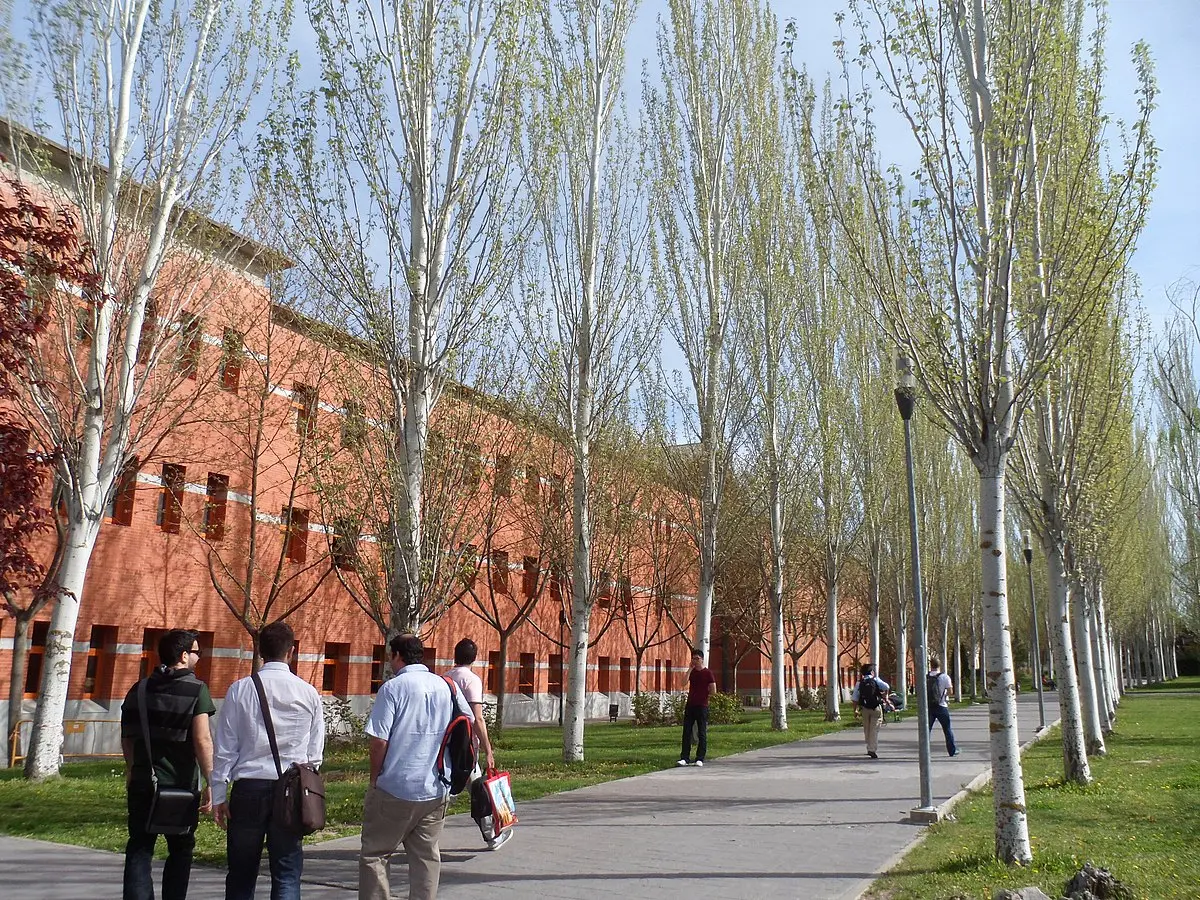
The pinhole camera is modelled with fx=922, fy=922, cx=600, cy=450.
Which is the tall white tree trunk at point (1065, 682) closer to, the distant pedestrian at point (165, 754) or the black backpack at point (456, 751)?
the black backpack at point (456, 751)

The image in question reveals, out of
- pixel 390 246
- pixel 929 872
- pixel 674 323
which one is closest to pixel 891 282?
pixel 929 872

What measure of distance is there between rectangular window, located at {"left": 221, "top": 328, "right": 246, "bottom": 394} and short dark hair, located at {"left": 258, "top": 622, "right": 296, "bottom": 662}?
49.9 feet

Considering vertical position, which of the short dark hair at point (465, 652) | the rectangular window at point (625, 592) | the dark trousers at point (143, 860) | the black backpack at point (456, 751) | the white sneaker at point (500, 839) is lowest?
the white sneaker at point (500, 839)

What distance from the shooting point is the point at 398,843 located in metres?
5.22

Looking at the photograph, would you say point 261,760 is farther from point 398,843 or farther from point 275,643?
point 398,843

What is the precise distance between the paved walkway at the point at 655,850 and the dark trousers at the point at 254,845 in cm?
197

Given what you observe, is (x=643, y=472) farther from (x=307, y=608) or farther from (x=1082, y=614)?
(x=1082, y=614)

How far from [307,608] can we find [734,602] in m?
21.7

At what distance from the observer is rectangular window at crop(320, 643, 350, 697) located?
85.4 feet

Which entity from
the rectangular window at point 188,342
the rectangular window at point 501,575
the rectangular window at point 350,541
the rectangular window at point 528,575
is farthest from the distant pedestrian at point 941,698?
the rectangular window at point 528,575

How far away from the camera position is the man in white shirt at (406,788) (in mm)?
5191

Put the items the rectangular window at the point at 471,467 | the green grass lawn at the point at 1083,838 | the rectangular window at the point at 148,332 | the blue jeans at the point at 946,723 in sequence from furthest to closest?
the blue jeans at the point at 946,723 < the rectangular window at the point at 148,332 < the rectangular window at the point at 471,467 < the green grass lawn at the point at 1083,838

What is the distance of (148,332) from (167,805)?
12673 millimetres

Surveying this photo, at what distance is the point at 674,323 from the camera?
21.2 metres
